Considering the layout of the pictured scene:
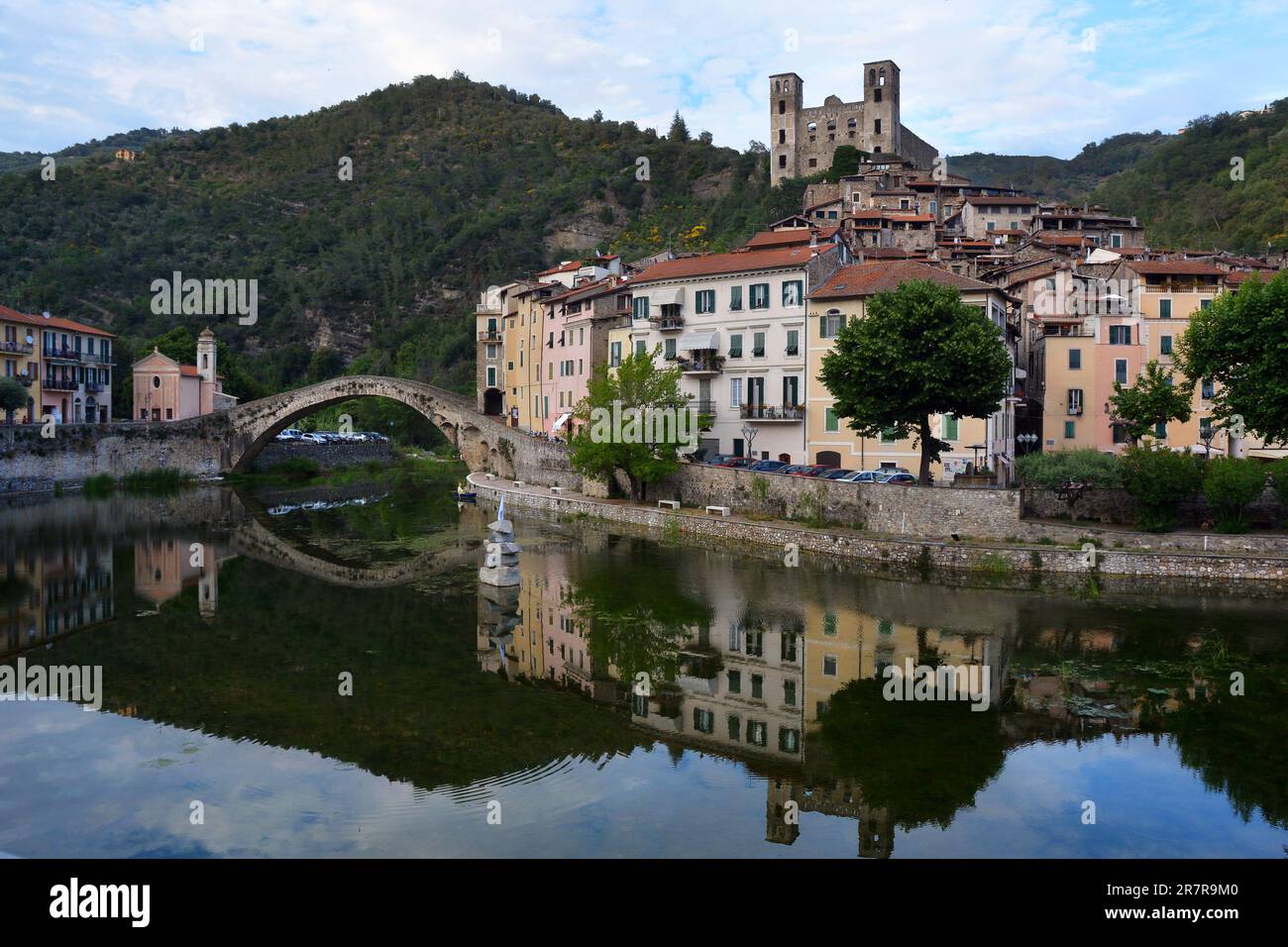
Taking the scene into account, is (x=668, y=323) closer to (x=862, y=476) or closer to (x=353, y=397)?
(x=862, y=476)

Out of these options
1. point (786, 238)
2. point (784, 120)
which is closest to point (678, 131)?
point (784, 120)

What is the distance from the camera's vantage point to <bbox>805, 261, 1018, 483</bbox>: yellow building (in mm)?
37375

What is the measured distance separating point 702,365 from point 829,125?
64833 millimetres

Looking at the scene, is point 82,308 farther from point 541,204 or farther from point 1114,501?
point 1114,501

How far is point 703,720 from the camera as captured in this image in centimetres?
1694

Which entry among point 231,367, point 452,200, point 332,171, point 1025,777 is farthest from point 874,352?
point 332,171

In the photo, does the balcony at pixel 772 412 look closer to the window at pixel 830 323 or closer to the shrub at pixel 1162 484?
the window at pixel 830 323

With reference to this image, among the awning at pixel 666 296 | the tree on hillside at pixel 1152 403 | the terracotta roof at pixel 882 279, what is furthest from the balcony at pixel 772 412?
the tree on hillside at pixel 1152 403

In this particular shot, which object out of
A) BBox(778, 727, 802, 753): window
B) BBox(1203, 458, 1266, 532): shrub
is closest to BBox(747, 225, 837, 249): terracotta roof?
BBox(1203, 458, 1266, 532): shrub

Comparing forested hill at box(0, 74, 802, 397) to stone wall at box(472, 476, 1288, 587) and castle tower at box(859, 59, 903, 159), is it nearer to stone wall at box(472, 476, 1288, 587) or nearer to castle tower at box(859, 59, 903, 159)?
castle tower at box(859, 59, 903, 159)

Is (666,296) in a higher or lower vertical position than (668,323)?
higher

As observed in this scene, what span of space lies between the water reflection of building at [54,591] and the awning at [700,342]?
23.8 meters

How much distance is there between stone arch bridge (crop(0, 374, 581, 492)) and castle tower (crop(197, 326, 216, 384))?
7.46 m

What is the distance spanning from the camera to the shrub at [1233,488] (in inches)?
1112
